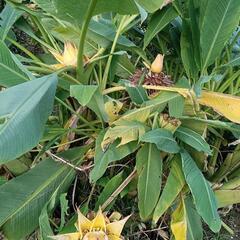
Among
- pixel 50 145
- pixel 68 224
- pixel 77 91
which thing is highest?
pixel 77 91

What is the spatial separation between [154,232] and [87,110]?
0.32m

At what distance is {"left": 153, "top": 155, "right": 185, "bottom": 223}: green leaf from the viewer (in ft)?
3.64

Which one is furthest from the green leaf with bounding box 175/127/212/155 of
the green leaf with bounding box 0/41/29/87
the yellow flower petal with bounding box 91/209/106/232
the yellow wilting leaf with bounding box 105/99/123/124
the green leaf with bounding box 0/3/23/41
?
the green leaf with bounding box 0/3/23/41

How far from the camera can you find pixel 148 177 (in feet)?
3.71

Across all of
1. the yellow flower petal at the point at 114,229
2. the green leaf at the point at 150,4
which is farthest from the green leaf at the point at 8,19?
the yellow flower petal at the point at 114,229

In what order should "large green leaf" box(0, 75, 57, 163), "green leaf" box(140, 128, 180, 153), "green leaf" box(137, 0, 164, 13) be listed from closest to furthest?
1. "large green leaf" box(0, 75, 57, 163)
2. "green leaf" box(137, 0, 164, 13)
3. "green leaf" box(140, 128, 180, 153)

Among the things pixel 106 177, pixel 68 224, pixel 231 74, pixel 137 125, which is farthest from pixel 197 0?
pixel 68 224

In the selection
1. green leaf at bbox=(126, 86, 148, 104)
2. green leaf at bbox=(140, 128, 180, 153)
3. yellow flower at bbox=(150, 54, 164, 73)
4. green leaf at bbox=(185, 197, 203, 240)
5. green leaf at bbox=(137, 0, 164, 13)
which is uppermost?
green leaf at bbox=(137, 0, 164, 13)

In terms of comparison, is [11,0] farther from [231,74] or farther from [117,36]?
[231,74]

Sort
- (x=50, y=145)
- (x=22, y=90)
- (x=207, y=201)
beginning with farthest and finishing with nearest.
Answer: (x=50, y=145) → (x=207, y=201) → (x=22, y=90)

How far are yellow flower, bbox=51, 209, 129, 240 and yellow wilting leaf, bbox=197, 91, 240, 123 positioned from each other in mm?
305

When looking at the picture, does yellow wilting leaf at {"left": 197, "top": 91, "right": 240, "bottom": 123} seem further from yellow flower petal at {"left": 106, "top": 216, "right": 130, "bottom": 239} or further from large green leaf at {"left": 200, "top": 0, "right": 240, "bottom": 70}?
yellow flower petal at {"left": 106, "top": 216, "right": 130, "bottom": 239}

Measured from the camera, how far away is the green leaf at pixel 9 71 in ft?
3.57

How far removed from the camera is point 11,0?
1.20 m
